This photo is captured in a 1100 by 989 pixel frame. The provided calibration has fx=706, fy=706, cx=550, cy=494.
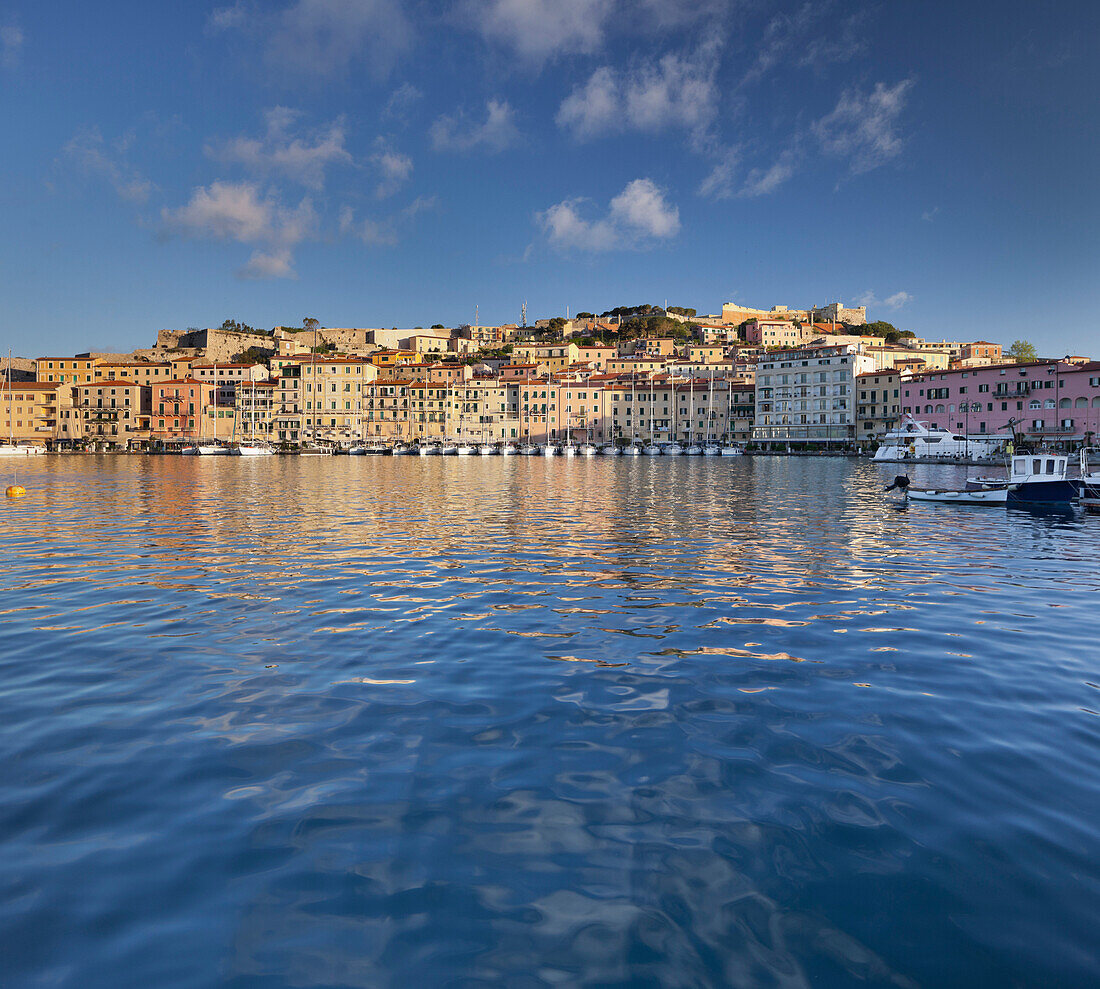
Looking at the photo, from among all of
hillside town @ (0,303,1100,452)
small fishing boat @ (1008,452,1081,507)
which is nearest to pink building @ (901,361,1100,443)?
hillside town @ (0,303,1100,452)

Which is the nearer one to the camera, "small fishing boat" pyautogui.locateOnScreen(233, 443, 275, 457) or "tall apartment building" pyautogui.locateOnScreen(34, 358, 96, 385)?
"small fishing boat" pyautogui.locateOnScreen(233, 443, 275, 457)

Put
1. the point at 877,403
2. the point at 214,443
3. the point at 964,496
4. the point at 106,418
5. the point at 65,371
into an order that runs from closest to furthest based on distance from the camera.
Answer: the point at 964,496 < the point at 877,403 < the point at 214,443 < the point at 106,418 < the point at 65,371

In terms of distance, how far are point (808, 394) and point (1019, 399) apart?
2740cm

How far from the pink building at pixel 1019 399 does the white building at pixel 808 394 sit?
950 cm

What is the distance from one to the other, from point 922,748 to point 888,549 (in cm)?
1268

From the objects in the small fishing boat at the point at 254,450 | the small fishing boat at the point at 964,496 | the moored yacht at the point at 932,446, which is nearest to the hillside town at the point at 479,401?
the small fishing boat at the point at 254,450

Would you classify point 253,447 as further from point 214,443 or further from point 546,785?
point 546,785

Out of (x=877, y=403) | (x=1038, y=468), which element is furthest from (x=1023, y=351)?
(x=1038, y=468)

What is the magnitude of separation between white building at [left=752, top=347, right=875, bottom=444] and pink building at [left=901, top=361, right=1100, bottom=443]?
9.50 meters

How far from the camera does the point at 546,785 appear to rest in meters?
5.11

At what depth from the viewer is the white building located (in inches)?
3856

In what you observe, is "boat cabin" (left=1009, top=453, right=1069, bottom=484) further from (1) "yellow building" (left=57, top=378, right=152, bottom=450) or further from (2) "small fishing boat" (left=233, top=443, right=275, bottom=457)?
(1) "yellow building" (left=57, top=378, right=152, bottom=450)

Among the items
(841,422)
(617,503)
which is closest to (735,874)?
(617,503)

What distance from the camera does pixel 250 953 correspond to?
344cm
